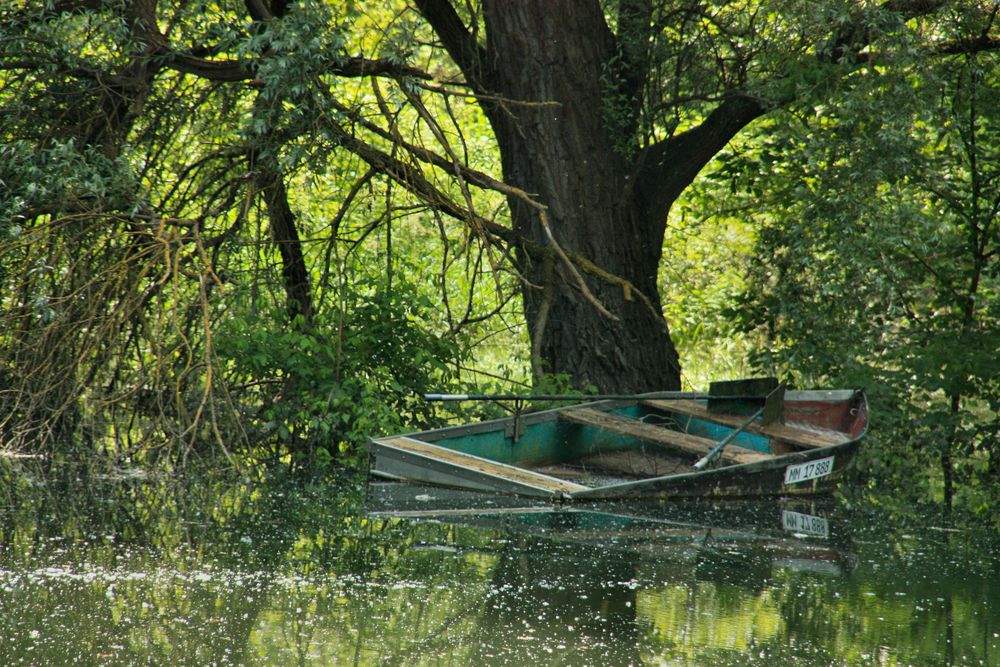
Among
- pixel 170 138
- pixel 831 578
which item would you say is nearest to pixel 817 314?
pixel 831 578

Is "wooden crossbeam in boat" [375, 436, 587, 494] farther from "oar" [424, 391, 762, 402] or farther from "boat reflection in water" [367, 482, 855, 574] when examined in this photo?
"oar" [424, 391, 762, 402]

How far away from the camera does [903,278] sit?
983 centimetres

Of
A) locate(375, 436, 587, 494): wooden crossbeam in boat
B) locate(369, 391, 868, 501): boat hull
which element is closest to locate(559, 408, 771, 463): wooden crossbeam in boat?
locate(369, 391, 868, 501): boat hull

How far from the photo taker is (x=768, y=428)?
876 cm

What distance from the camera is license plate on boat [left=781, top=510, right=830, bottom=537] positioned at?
277 inches

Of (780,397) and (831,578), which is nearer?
(831,578)

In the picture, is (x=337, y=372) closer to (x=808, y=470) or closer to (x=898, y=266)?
(x=808, y=470)

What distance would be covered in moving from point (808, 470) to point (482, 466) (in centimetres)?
239

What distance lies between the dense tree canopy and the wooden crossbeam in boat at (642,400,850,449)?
0.89 meters

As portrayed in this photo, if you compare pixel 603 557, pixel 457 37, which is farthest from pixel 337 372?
pixel 603 557

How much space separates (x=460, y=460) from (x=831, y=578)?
2.46m

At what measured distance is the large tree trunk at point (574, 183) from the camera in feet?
33.2

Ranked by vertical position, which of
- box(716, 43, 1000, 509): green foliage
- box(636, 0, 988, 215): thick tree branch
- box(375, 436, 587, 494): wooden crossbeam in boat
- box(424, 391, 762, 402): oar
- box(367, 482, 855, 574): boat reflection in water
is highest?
box(636, 0, 988, 215): thick tree branch

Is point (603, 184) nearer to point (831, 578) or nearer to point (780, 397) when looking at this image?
point (780, 397)
